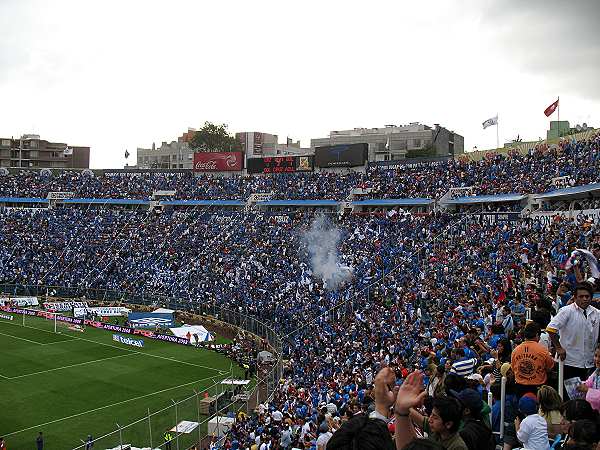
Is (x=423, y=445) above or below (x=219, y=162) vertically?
below

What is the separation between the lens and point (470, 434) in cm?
427

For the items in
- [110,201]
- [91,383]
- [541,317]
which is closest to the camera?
[541,317]

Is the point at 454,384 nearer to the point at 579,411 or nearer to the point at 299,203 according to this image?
the point at 579,411

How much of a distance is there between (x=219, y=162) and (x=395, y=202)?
27.7m

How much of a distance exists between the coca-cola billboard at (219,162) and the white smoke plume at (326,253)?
20700 mm

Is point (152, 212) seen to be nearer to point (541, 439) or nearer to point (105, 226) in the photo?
point (105, 226)

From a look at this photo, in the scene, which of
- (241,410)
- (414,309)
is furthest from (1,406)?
(414,309)

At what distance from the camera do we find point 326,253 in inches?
1671

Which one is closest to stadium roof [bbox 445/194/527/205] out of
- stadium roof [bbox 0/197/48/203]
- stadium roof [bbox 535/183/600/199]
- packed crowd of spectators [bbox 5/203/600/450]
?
stadium roof [bbox 535/183/600/199]

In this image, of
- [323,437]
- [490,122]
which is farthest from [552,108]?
[323,437]

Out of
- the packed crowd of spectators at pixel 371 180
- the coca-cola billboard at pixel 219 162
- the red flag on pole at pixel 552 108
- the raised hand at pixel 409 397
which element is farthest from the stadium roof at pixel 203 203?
the raised hand at pixel 409 397

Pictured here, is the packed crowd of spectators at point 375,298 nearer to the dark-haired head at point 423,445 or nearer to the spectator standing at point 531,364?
the spectator standing at point 531,364

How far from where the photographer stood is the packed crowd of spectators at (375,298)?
5.86m

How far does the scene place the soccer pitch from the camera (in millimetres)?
22359
